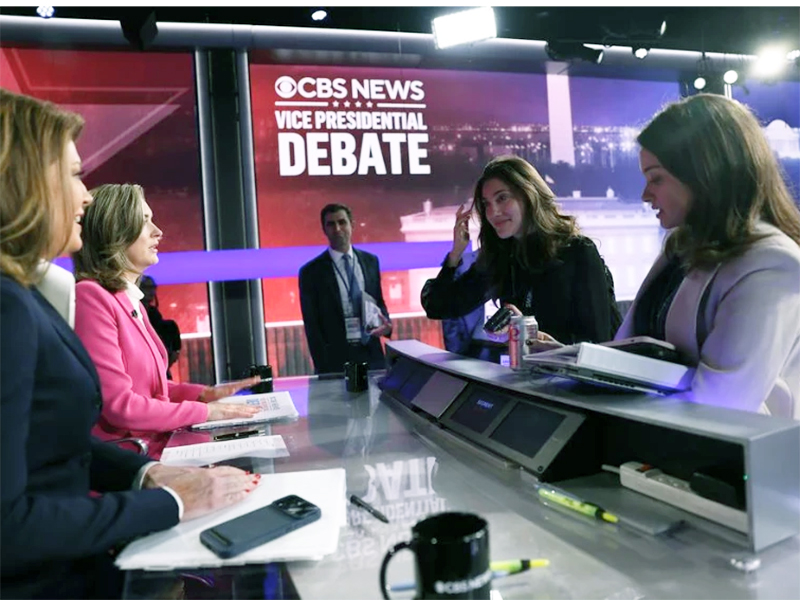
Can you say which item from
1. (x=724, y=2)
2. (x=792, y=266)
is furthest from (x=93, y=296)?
(x=724, y=2)

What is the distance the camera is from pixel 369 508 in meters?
1.05

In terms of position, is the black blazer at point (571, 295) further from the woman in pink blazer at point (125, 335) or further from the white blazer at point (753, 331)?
the woman in pink blazer at point (125, 335)

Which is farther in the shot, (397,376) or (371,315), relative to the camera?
(371,315)

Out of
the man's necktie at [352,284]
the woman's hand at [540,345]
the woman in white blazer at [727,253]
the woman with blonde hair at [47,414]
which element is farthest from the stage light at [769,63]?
the woman with blonde hair at [47,414]

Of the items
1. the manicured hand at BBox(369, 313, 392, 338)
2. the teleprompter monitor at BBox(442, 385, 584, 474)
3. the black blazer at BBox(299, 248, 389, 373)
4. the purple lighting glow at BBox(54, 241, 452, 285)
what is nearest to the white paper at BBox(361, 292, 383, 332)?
the manicured hand at BBox(369, 313, 392, 338)

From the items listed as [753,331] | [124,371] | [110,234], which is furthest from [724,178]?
[110,234]

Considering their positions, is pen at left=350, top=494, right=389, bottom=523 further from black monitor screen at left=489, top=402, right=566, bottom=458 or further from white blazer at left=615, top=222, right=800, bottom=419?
white blazer at left=615, top=222, right=800, bottom=419

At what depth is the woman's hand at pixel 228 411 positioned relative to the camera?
173 cm

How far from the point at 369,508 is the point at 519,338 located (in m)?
0.71

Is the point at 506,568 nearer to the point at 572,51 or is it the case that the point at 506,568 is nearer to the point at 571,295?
the point at 571,295

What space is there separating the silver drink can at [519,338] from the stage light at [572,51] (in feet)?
12.8

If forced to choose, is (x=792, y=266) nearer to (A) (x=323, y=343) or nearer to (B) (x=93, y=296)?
(B) (x=93, y=296)

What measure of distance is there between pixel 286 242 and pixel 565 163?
2403mm

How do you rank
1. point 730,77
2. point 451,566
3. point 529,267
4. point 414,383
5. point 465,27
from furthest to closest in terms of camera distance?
point 730,77 → point 465,27 → point 529,267 → point 414,383 → point 451,566
